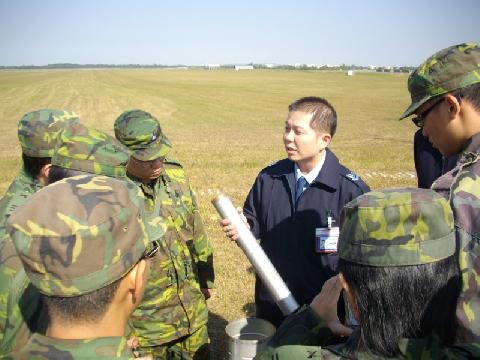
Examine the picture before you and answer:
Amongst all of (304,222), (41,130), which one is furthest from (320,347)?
(41,130)

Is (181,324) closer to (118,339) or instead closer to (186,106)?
(118,339)

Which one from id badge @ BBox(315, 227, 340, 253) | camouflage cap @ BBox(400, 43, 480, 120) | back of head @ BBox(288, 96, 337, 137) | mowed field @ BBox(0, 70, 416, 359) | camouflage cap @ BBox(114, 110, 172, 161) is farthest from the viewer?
mowed field @ BBox(0, 70, 416, 359)

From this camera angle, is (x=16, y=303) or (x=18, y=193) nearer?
(x=16, y=303)

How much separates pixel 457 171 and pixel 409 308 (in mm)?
835

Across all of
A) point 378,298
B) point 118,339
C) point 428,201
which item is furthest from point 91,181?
point 428,201

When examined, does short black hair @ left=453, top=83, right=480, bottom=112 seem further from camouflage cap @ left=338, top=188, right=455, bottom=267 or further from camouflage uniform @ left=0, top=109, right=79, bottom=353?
camouflage uniform @ left=0, top=109, right=79, bottom=353

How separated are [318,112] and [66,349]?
95.1 inches

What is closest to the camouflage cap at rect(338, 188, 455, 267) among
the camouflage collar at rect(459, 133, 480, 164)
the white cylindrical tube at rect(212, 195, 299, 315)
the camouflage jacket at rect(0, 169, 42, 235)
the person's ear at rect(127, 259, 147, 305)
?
the camouflage collar at rect(459, 133, 480, 164)

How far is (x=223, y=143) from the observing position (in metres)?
17.8

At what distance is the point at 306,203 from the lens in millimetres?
3291

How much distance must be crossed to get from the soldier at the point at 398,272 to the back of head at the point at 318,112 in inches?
66.7

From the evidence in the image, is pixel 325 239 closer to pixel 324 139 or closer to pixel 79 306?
pixel 324 139

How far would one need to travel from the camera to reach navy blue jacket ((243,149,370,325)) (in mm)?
3256

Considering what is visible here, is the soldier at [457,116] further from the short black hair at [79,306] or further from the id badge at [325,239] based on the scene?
the short black hair at [79,306]
